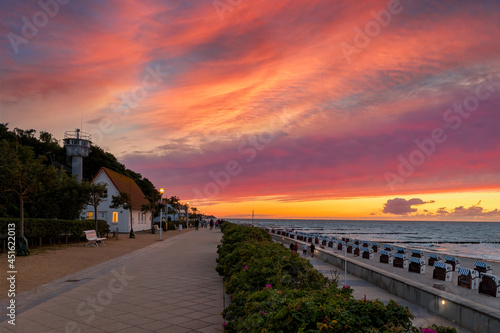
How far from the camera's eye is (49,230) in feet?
75.0

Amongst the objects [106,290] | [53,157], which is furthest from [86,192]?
[53,157]

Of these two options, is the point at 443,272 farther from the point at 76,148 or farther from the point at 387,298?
the point at 76,148

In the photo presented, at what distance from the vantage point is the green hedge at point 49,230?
63.7ft

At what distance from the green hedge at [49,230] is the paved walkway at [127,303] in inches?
350

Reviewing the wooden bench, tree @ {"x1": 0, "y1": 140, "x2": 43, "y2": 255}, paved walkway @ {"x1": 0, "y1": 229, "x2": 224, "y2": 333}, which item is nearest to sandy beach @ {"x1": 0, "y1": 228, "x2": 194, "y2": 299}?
paved walkway @ {"x1": 0, "y1": 229, "x2": 224, "y2": 333}

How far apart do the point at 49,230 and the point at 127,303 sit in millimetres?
17600

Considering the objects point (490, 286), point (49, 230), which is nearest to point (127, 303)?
point (490, 286)

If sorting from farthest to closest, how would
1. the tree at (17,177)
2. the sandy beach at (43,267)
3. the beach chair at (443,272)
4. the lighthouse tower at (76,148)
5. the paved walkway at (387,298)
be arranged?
the lighthouse tower at (76,148) → the tree at (17,177) → the beach chair at (443,272) → the sandy beach at (43,267) → the paved walkway at (387,298)

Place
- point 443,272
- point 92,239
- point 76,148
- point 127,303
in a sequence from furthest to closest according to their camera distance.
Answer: point 76,148, point 92,239, point 443,272, point 127,303

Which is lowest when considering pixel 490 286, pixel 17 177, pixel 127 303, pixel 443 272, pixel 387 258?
pixel 387 258

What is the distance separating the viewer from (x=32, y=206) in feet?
90.6

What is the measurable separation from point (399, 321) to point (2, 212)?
30.0 m

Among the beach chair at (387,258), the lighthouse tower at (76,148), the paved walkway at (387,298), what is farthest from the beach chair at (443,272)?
the lighthouse tower at (76,148)

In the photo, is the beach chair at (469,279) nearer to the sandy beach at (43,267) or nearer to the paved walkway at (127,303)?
the paved walkway at (127,303)
